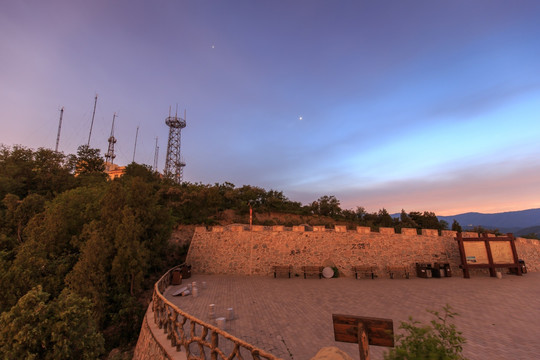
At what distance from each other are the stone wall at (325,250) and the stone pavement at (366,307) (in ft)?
5.04

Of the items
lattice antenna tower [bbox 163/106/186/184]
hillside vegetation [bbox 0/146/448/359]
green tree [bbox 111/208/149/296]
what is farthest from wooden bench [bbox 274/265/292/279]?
lattice antenna tower [bbox 163/106/186/184]

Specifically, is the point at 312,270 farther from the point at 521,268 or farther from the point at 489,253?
the point at 521,268

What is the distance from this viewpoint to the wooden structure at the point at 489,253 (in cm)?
1376

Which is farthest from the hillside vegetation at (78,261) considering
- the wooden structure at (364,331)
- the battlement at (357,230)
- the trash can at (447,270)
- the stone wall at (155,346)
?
the trash can at (447,270)

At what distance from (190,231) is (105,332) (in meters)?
11.1

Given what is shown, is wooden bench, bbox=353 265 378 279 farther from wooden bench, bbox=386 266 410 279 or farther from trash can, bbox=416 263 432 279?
trash can, bbox=416 263 432 279

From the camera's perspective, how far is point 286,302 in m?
9.34

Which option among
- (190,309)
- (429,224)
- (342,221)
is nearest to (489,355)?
(190,309)

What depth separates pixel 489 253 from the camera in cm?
1384

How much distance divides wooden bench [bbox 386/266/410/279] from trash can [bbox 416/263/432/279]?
771 mm

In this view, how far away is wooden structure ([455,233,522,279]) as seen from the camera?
13758 mm

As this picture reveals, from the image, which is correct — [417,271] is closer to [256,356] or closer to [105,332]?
[256,356]

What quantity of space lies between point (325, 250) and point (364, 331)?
42.8 ft

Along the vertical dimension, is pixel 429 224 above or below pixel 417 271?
above
